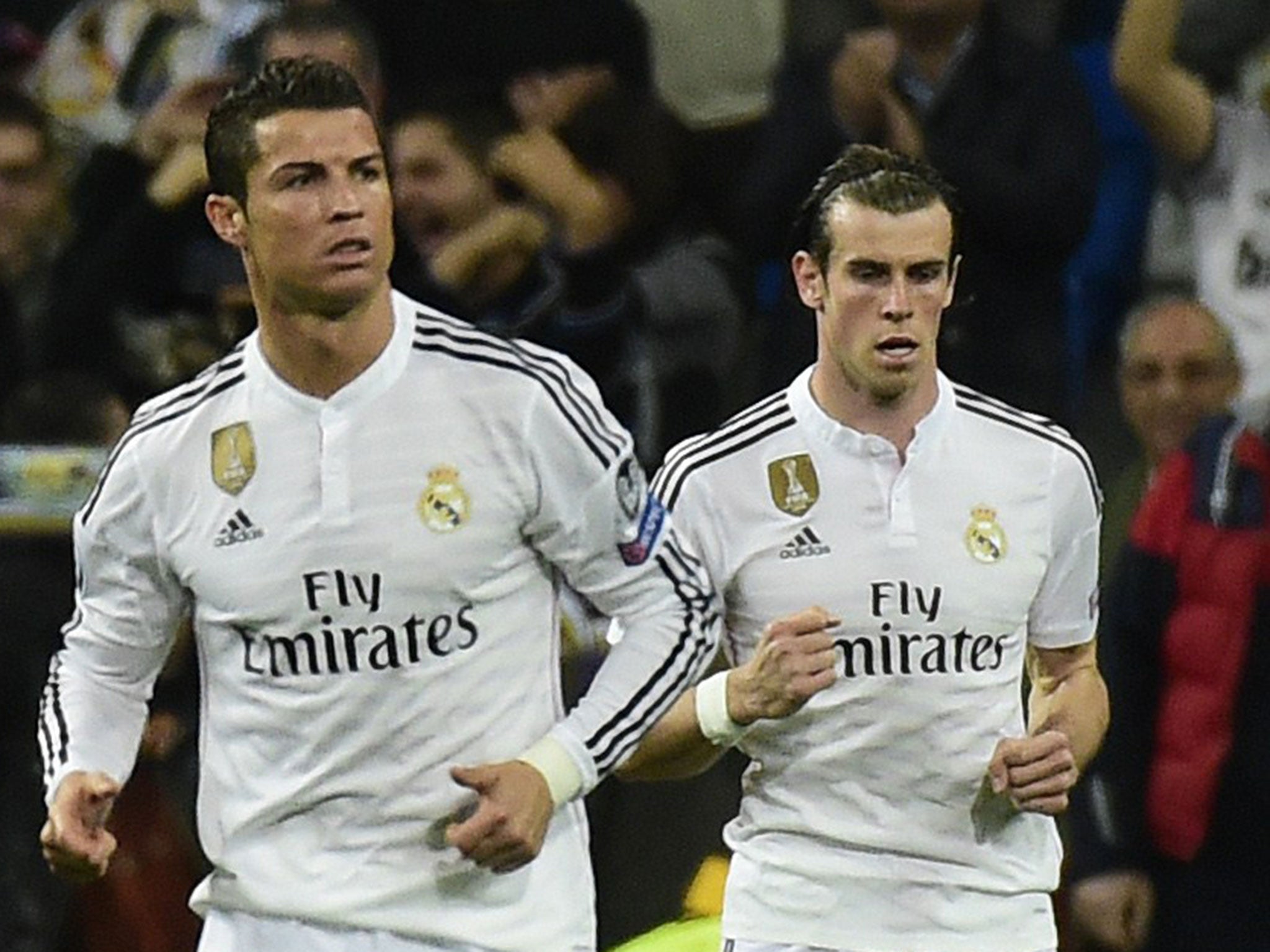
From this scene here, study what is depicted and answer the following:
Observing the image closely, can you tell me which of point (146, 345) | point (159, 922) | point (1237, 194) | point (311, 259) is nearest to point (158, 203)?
point (146, 345)

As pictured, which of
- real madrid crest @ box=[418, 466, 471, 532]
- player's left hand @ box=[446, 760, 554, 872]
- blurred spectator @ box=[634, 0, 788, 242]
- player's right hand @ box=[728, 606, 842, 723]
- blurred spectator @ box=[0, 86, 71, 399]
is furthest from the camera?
blurred spectator @ box=[0, 86, 71, 399]

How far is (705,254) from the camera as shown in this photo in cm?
660

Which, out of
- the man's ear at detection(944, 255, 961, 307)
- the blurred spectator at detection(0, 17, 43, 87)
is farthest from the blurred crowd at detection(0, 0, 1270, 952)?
the man's ear at detection(944, 255, 961, 307)

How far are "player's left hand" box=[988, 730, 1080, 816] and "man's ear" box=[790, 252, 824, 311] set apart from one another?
2.71 ft

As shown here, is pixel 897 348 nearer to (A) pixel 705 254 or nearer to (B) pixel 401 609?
(B) pixel 401 609

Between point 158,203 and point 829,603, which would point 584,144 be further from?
point 829,603

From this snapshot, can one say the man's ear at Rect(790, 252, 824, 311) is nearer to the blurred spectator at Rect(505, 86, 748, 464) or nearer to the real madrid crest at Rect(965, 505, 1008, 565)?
the real madrid crest at Rect(965, 505, 1008, 565)

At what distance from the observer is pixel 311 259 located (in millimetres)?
4098

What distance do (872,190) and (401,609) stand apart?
118cm

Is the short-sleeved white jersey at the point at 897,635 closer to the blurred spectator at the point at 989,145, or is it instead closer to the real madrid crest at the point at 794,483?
the real madrid crest at the point at 794,483

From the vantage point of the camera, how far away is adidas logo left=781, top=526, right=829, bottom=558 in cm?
477

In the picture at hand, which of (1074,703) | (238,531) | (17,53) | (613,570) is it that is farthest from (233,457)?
(17,53)

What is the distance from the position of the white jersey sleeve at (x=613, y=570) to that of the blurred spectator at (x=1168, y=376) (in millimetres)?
2355

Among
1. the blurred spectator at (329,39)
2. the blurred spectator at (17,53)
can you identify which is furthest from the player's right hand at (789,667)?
the blurred spectator at (17,53)
